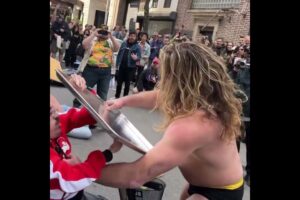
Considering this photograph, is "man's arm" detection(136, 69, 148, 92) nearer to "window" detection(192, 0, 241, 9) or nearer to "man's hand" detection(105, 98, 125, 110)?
"window" detection(192, 0, 241, 9)

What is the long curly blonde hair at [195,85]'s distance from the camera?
1.40 m

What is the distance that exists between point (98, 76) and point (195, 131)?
3.92 m

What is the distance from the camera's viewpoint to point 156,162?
1.26 metres

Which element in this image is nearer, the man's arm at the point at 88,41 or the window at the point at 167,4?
the man's arm at the point at 88,41

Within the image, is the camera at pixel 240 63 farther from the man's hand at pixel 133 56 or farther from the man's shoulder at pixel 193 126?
the man's shoulder at pixel 193 126

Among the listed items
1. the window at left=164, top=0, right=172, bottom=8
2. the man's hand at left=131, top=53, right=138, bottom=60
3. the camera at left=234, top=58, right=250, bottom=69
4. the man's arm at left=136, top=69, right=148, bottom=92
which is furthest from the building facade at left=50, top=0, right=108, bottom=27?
the window at left=164, top=0, right=172, bottom=8

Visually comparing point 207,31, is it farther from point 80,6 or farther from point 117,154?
point 80,6

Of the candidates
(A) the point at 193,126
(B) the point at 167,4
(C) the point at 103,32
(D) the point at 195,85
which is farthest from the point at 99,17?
(B) the point at 167,4

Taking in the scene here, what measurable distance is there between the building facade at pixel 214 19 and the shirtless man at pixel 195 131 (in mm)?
7278

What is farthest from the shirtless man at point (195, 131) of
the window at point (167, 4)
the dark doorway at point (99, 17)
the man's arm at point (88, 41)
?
the window at point (167, 4)
